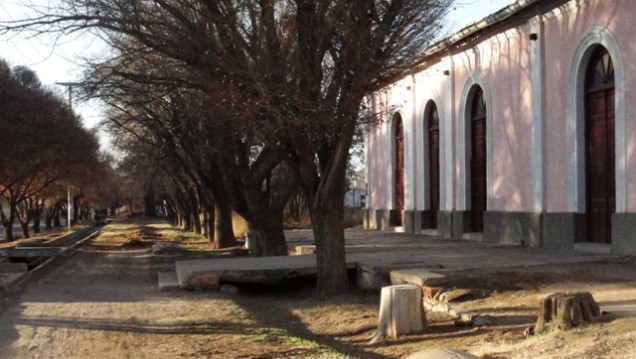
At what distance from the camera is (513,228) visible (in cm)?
1828

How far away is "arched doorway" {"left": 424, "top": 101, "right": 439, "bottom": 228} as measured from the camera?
78.9 ft

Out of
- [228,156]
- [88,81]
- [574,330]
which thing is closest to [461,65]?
[228,156]

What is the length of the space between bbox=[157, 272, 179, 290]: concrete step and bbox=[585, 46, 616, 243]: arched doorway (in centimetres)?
916

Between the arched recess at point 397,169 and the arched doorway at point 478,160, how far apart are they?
6.33 m

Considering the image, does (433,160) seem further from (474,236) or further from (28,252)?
(28,252)

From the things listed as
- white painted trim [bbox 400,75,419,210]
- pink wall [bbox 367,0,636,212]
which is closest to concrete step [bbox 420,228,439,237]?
white painted trim [bbox 400,75,419,210]

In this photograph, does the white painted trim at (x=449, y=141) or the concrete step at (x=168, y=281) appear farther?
the white painted trim at (x=449, y=141)

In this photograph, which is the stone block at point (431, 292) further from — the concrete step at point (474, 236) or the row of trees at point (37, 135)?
the row of trees at point (37, 135)

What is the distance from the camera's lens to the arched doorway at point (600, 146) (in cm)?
1491

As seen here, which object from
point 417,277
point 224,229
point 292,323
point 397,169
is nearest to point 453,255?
point 417,277

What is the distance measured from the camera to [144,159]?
3148cm

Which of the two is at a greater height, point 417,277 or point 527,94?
point 527,94

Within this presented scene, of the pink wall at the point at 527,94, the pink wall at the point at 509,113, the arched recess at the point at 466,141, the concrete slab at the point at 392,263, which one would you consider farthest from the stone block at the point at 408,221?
the concrete slab at the point at 392,263

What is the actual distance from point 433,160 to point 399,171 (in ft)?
11.8
